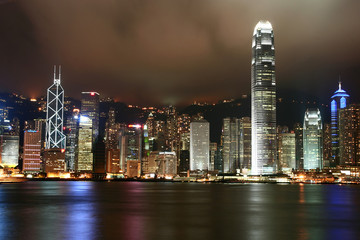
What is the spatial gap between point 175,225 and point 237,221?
24.3ft

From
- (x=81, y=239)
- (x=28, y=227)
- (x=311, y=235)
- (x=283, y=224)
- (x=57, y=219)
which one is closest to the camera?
(x=81, y=239)

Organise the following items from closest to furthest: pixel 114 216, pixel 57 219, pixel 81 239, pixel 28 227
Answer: pixel 81 239 → pixel 28 227 → pixel 57 219 → pixel 114 216

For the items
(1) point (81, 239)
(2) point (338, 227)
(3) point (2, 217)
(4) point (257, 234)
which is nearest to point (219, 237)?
(4) point (257, 234)

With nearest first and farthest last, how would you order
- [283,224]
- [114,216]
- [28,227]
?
[28,227], [283,224], [114,216]

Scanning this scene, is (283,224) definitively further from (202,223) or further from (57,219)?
(57,219)

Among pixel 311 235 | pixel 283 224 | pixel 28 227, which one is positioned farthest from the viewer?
pixel 283 224

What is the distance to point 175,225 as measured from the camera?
46875mm

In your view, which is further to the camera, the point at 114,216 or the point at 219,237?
the point at 114,216

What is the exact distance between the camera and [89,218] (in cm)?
5200

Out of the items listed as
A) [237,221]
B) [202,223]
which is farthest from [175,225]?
[237,221]

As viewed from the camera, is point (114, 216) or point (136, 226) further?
point (114, 216)

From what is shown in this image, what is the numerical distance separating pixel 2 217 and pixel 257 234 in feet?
98.0

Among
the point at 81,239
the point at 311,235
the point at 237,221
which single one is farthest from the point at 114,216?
the point at 311,235

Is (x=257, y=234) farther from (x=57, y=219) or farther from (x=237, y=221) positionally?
(x=57, y=219)
